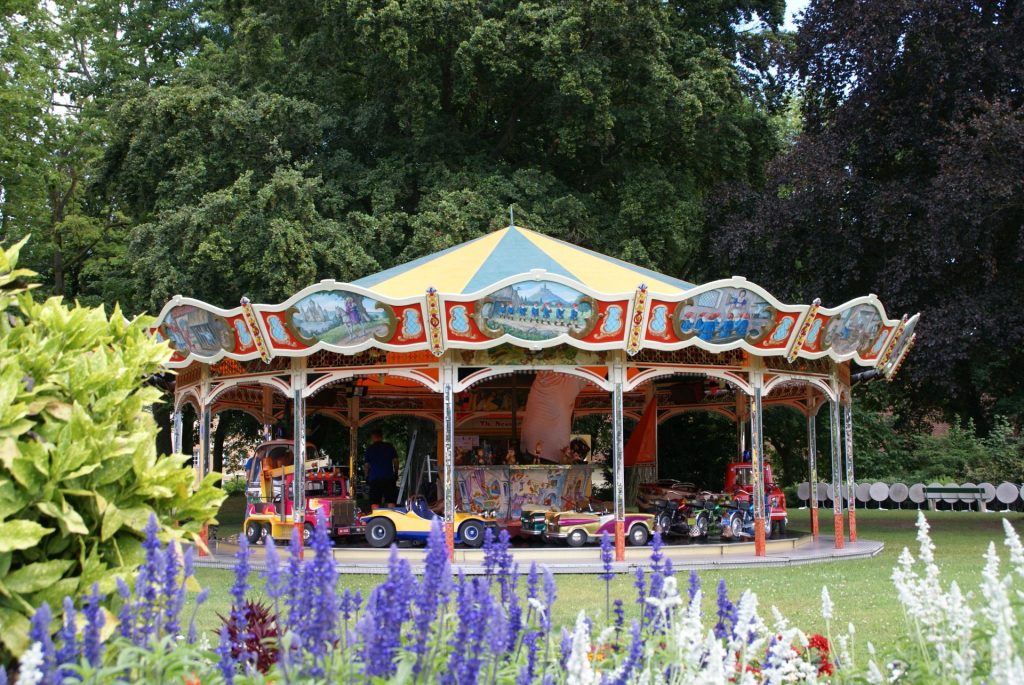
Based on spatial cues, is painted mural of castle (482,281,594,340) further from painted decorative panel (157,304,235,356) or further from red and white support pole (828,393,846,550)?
red and white support pole (828,393,846,550)

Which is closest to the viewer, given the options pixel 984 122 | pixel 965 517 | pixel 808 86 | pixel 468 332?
pixel 468 332

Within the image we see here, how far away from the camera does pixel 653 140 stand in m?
24.2

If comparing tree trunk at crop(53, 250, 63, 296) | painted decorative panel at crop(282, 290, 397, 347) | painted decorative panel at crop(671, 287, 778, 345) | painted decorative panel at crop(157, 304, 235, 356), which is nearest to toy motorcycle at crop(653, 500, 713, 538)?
painted decorative panel at crop(671, 287, 778, 345)

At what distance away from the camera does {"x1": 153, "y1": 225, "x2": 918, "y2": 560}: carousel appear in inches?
567

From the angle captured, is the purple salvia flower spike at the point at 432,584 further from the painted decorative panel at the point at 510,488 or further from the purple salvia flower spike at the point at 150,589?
the painted decorative panel at the point at 510,488

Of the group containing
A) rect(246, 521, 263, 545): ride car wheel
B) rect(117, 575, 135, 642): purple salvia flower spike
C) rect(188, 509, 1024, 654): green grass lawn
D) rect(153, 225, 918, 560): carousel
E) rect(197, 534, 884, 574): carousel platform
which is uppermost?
rect(153, 225, 918, 560): carousel

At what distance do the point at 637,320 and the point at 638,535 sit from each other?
3237 millimetres

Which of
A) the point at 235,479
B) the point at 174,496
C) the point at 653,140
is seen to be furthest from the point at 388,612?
the point at 235,479

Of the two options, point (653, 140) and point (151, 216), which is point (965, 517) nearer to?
point (653, 140)

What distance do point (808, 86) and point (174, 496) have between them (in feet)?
68.6

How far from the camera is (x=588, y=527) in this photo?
52.6 feet

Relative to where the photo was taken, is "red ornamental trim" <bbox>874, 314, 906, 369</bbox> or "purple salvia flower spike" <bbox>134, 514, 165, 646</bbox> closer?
"purple salvia flower spike" <bbox>134, 514, 165, 646</bbox>

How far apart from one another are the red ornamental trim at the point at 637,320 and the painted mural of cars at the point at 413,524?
3242mm

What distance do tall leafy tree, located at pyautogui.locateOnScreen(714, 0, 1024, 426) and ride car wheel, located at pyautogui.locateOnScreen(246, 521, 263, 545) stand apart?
435 inches
